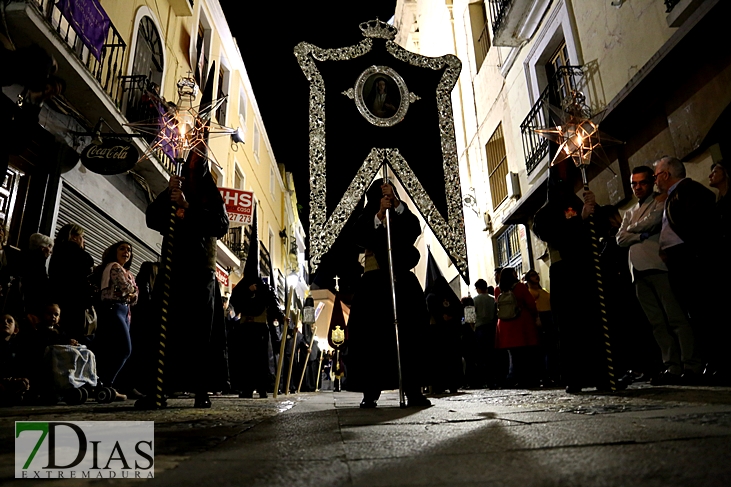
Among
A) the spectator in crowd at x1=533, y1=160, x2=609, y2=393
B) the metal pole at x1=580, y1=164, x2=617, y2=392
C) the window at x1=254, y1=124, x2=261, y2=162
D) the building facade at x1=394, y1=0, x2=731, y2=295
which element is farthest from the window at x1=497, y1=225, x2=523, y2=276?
the window at x1=254, y1=124, x2=261, y2=162

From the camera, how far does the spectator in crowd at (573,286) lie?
4.03 meters

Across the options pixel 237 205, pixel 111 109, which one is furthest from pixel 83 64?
pixel 237 205

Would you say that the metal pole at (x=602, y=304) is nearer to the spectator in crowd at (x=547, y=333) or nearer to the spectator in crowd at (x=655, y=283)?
the spectator in crowd at (x=655, y=283)

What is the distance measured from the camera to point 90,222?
887 centimetres

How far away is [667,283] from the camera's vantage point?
4.46 metres

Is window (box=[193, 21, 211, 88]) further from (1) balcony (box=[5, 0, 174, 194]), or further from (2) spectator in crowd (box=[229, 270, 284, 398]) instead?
(2) spectator in crowd (box=[229, 270, 284, 398])

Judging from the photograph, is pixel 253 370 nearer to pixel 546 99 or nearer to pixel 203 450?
pixel 203 450

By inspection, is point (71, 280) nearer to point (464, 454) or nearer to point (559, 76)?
point (464, 454)

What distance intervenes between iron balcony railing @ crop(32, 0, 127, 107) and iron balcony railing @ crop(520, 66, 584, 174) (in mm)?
8079

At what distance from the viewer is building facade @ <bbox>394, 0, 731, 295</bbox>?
19.4 ft

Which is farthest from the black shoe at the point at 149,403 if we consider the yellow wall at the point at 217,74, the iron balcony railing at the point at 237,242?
the iron balcony railing at the point at 237,242

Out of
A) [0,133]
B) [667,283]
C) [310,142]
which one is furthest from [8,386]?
[667,283]

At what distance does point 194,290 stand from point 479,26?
42.6 ft

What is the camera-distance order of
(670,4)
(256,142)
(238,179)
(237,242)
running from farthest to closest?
(256,142), (238,179), (237,242), (670,4)
